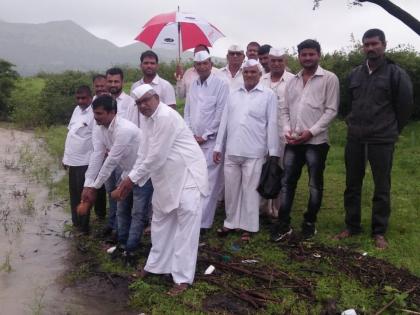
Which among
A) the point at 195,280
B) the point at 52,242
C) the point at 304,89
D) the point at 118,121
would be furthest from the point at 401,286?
the point at 52,242

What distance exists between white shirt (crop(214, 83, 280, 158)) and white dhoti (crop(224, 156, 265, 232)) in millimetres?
124

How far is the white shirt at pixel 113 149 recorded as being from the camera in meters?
4.82

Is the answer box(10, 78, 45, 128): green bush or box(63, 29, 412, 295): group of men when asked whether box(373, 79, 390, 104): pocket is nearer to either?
box(63, 29, 412, 295): group of men

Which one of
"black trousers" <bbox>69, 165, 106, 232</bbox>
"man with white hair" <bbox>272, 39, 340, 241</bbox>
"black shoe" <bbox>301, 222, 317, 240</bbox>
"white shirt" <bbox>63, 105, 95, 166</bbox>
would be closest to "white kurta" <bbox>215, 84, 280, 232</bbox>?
"man with white hair" <bbox>272, 39, 340, 241</bbox>

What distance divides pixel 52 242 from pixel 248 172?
2.47 m

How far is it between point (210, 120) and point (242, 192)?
94 centimetres

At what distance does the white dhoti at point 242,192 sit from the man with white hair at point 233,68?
A: 1.19 metres

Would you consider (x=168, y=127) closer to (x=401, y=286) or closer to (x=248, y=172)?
(x=248, y=172)

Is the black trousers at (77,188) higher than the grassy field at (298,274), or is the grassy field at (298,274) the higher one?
the black trousers at (77,188)

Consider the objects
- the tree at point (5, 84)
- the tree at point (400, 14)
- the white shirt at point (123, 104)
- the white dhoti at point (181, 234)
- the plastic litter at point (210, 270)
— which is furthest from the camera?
the tree at point (5, 84)

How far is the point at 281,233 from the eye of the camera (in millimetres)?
5445

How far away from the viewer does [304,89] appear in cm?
530

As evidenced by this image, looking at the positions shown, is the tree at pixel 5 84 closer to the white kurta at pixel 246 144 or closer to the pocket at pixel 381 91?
the white kurta at pixel 246 144

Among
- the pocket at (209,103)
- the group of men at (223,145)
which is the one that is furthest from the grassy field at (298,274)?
the pocket at (209,103)
